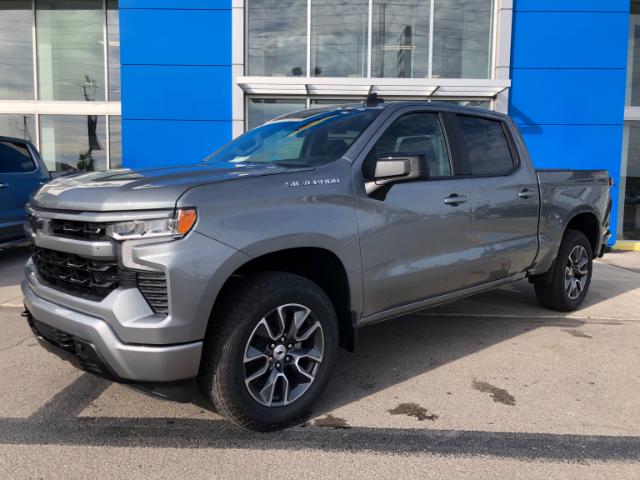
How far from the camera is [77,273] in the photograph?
2824 millimetres

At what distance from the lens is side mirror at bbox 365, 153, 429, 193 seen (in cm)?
321

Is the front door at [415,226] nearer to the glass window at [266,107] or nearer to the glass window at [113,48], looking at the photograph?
the glass window at [266,107]

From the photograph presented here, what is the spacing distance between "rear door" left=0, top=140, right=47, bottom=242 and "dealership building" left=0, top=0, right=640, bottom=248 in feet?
7.83

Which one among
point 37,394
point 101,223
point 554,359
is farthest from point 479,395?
point 37,394

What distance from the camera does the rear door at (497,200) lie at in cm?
414

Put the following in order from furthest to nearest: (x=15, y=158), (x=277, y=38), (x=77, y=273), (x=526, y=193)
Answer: (x=277, y=38), (x=15, y=158), (x=526, y=193), (x=77, y=273)

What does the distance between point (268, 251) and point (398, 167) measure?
0.96m

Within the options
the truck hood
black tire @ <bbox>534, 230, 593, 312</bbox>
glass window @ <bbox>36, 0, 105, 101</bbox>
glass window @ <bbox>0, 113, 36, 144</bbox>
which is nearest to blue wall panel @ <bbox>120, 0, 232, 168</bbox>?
glass window @ <bbox>36, 0, 105, 101</bbox>

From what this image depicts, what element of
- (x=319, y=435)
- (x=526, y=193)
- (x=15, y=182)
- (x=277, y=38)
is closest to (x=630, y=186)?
(x=277, y=38)

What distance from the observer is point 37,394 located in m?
3.52

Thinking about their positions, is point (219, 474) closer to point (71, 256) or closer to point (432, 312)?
point (71, 256)

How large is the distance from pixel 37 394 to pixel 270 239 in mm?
2012

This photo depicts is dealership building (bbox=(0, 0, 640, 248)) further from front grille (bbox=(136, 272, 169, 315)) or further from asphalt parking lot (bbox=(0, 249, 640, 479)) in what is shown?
front grille (bbox=(136, 272, 169, 315))

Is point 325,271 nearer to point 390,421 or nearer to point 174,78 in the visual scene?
point 390,421
